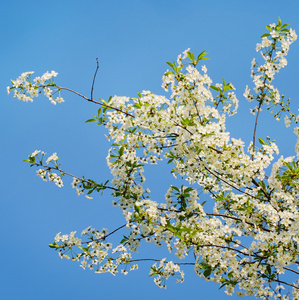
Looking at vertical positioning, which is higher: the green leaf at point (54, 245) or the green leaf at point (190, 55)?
the green leaf at point (190, 55)

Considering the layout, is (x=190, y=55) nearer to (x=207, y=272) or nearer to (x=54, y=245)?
(x=207, y=272)

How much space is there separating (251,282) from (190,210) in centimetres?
146

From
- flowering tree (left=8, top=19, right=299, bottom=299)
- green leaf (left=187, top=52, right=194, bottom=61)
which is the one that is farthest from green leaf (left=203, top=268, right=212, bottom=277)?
green leaf (left=187, top=52, right=194, bottom=61)

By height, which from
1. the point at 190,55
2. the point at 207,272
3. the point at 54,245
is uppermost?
the point at 190,55

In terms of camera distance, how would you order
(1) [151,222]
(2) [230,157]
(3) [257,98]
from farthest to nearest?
(3) [257,98] < (2) [230,157] < (1) [151,222]

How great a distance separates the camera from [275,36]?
4977 mm

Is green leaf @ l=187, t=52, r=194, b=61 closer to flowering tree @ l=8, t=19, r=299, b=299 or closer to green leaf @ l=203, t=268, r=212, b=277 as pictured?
flowering tree @ l=8, t=19, r=299, b=299

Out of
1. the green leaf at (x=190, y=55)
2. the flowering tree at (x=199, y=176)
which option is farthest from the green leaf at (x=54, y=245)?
the green leaf at (x=190, y=55)

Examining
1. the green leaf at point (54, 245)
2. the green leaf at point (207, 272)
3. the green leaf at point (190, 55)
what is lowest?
the green leaf at point (54, 245)

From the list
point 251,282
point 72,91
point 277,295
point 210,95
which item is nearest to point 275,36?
point 210,95

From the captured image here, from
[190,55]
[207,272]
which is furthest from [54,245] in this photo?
[190,55]

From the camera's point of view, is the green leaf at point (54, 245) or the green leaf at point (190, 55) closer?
the green leaf at point (190, 55)

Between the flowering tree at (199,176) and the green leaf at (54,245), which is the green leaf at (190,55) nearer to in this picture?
the flowering tree at (199,176)

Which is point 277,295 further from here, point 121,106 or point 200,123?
point 121,106
